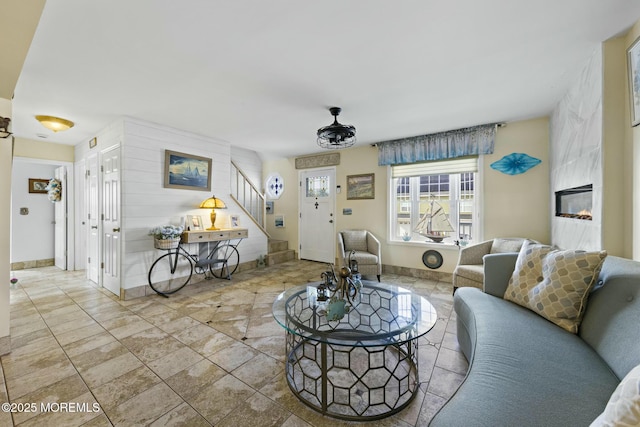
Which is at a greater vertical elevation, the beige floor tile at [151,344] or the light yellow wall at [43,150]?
the light yellow wall at [43,150]

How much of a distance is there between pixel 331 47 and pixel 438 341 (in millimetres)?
2643

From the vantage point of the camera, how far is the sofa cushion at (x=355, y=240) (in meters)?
4.61

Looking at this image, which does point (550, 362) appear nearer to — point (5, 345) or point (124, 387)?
point (124, 387)

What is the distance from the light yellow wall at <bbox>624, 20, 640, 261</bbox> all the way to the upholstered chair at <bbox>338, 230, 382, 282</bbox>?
8.82ft

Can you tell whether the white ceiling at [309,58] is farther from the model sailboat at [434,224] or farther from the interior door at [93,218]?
the model sailboat at [434,224]

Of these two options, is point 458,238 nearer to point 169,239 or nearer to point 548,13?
point 548,13

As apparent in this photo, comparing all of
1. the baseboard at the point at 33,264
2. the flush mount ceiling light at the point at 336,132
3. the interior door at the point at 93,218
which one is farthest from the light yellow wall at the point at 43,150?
the flush mount ceiling light at the point at 336,132

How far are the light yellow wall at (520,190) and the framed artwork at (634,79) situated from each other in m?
1.78

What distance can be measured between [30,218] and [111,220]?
317 cm

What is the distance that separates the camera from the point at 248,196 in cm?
576

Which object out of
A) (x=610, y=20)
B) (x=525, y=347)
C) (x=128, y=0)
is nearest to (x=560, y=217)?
(x=610, y=20)

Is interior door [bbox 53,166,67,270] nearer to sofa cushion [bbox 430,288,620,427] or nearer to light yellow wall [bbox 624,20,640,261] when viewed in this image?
sofa cushion [bbox 430,288,620,427]

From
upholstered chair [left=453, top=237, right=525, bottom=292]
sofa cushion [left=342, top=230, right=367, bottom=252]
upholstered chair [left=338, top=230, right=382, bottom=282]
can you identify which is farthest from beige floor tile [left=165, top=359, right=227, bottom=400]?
sofa cushion [left=342, top=230, right=367, bottom=252]

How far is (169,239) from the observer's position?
3.41 metres
